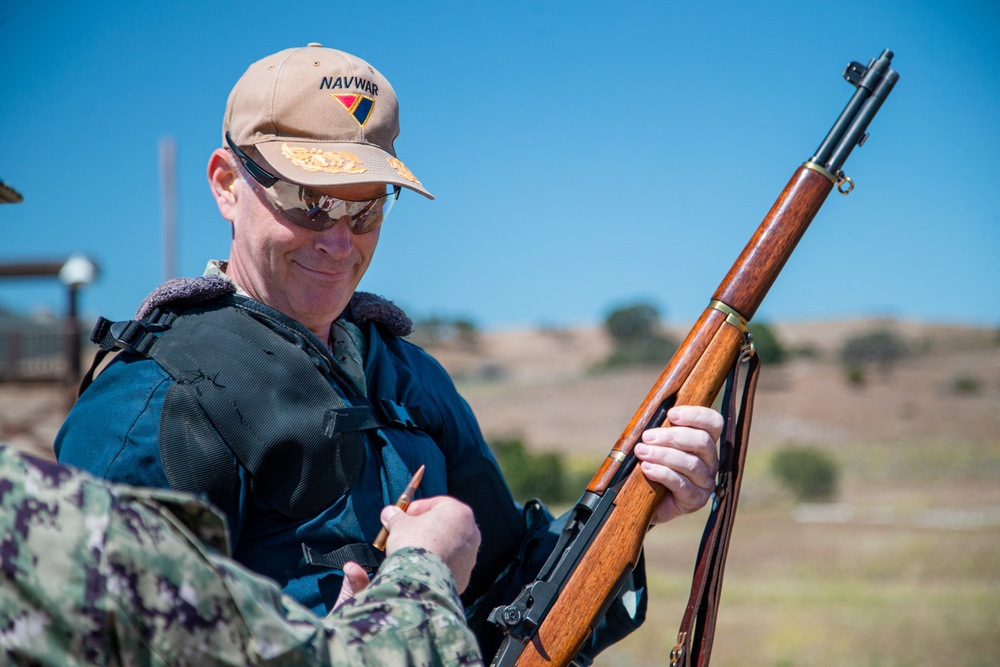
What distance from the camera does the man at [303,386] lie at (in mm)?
1990

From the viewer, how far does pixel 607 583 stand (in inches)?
101

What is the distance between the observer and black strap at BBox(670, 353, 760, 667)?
270 centimetres

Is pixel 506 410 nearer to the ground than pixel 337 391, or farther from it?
nearer to the ground

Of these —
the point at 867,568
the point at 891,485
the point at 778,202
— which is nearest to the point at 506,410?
the point at 891,485

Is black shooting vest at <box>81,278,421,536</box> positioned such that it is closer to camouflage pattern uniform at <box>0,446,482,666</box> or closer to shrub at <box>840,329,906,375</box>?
camouflage pattern uniform at <box>0,446,482,666</box>

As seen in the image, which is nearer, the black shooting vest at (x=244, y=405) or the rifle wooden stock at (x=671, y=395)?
the black shooting vest at (x=244, y=405)

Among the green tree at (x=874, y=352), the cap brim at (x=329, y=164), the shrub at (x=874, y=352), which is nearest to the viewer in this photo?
the cap brim at (x=329, y=164)

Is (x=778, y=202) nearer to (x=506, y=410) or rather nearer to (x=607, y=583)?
(x=607, y=583)

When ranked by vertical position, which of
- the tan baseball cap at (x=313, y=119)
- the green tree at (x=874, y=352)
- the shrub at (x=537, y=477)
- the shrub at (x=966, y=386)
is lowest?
the shrub at (x=537, y=477)

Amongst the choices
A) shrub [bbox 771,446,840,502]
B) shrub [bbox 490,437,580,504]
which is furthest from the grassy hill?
shrub [bbox 490,437,580,504]

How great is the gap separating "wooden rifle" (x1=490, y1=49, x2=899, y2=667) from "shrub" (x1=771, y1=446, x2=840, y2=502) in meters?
19.5

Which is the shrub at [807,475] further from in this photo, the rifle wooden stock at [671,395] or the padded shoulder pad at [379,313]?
the padded shoulder pad at [379,313]

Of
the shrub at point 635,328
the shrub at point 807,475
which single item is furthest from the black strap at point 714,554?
the shrub at point 635,328

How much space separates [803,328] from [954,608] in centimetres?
5737
